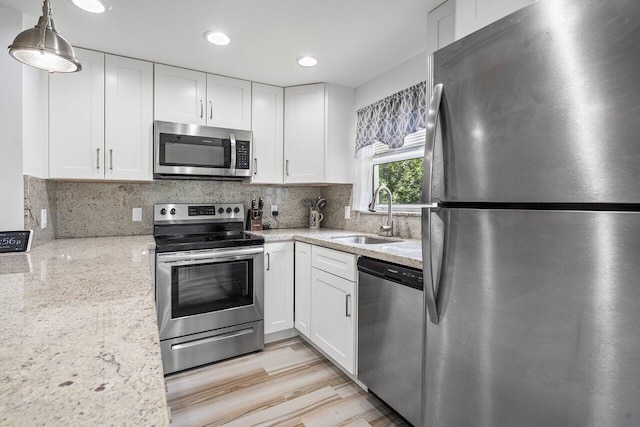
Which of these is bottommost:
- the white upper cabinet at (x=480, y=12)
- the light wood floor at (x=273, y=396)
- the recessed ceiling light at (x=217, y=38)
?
the light wood floor at (x=273, y=396)

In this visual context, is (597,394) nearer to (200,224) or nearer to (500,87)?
(500,87)

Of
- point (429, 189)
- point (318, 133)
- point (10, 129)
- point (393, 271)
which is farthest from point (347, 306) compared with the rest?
point (10, 129)

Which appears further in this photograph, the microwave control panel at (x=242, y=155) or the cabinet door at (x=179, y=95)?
the microwave control panel at (x=242, y=155)

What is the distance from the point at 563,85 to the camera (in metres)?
0.79

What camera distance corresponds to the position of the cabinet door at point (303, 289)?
2.49 m

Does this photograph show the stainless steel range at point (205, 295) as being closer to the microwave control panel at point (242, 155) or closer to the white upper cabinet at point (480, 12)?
the microwave control panel at point (242, 155)

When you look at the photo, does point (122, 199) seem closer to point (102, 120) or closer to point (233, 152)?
point (102, 120)

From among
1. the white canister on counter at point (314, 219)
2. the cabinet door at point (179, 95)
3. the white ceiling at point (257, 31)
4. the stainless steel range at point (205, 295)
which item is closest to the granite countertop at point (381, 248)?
the stainless steel range at point (205, 295)

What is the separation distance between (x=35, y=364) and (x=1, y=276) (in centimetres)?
92

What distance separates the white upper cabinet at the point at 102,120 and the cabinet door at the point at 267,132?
0.81 meters

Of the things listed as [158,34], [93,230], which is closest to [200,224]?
[93,230]

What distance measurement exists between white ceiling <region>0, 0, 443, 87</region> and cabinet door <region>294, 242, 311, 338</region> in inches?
56.0

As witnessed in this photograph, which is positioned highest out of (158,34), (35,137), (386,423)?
(158,34)

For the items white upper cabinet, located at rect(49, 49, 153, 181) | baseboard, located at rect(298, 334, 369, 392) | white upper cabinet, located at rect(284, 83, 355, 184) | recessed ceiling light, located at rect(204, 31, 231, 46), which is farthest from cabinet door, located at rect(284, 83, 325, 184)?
baseboard, located at rect(298, 334, 369, 392)
